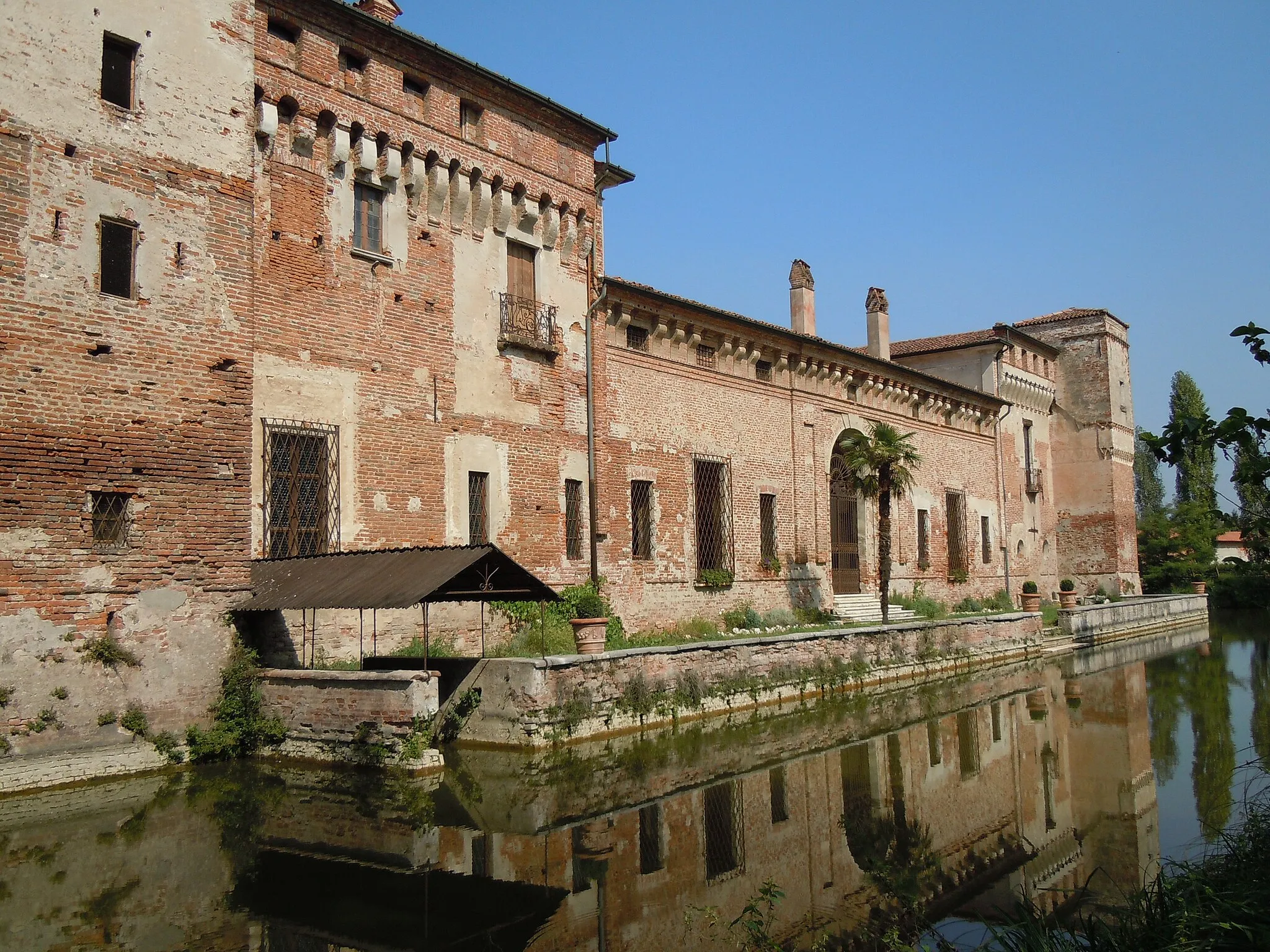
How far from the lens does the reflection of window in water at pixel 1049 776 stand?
982 centimetres

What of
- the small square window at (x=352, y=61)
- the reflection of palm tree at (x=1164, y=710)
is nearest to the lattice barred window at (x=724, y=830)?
the reflection of palm tree at (x=1164, y=710)

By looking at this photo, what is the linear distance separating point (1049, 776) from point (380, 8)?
48.3ft

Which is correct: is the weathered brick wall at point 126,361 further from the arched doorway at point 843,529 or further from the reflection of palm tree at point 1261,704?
the arched doorway at point 843,529

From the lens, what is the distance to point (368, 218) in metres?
15.4

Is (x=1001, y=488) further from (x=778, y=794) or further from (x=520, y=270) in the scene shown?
(x=778, y=794)

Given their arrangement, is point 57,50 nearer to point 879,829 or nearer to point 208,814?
point 208,814

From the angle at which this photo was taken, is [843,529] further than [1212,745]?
Yes

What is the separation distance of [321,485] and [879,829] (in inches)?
341

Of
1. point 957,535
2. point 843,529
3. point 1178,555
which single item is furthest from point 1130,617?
point 1178,555

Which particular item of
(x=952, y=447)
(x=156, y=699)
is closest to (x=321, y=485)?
(x=156, y=699)

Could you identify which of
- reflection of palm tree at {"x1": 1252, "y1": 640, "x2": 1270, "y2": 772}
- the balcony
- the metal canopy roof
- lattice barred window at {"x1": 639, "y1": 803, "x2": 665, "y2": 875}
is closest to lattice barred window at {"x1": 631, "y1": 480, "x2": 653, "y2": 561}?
the balcony

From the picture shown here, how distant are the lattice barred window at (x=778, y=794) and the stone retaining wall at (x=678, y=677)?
258 centimetres

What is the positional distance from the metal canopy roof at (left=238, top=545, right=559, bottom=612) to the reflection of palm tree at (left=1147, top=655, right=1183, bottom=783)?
7.38 m

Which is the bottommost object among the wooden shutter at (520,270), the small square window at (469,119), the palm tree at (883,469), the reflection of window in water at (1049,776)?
the reflection of window in water at (1049,776)
